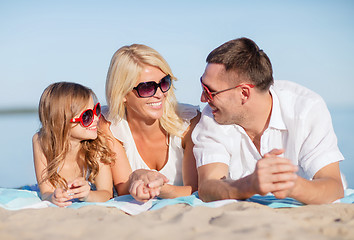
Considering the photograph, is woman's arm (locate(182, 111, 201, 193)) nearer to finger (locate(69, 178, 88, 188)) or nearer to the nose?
the nose

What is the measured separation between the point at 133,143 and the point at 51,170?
99 cm

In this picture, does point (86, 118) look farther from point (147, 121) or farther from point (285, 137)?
point (285, 137)

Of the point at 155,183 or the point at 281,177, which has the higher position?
the point at 281,177

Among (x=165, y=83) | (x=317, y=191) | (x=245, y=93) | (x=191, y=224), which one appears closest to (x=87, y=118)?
(x=165, y=83)

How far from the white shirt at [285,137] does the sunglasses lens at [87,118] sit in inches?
43.3

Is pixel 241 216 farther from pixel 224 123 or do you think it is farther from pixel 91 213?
pixel 224 123

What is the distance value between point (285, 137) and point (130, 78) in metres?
1.76

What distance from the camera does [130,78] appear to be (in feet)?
14.7

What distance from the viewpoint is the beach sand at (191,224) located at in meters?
2.39

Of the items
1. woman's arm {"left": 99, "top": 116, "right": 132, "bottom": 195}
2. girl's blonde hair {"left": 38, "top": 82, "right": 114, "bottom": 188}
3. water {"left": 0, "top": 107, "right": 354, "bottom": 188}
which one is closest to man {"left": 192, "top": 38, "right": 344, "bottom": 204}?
woman's arm {"left": 99, "top": 116, "right": 132, "bottom": 195}

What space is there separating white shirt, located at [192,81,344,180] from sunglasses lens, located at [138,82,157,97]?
613 millimetres

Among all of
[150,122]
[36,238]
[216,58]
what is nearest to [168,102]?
[150,122]

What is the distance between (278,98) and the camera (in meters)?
4.10

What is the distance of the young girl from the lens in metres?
4.27
